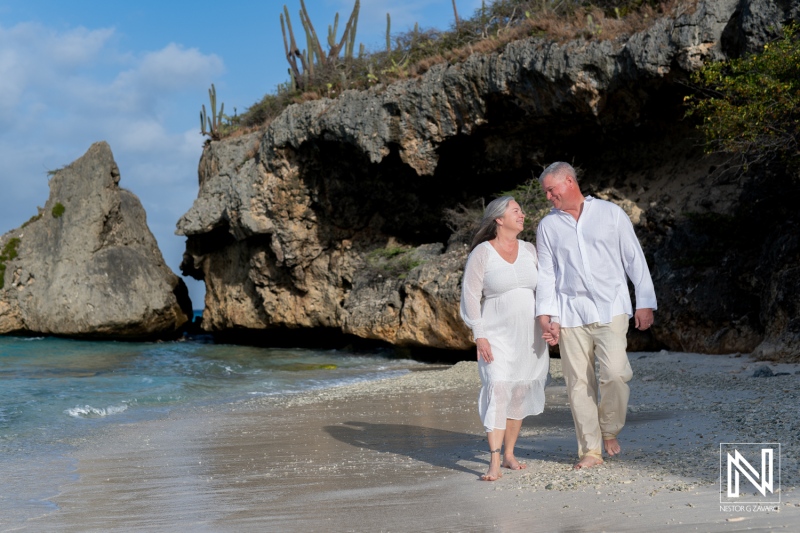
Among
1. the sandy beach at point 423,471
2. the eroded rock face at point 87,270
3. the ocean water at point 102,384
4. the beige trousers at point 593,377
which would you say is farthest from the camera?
the eroded rock face at point 87,270

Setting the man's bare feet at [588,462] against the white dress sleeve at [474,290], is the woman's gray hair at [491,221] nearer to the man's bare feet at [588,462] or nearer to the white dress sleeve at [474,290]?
the white dress sleeve at [474,290]

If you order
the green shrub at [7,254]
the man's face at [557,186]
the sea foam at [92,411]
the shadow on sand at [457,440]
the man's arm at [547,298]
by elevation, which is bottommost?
the sea foam at [92,411]

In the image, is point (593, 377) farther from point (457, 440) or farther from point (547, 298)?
point (457, 440)

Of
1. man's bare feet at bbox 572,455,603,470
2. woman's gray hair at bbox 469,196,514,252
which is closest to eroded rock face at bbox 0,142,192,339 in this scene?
woman's gray hair at bbox 469,196,514,252

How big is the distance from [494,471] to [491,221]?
1.65 metres

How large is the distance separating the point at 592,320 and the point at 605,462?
3.00 feet

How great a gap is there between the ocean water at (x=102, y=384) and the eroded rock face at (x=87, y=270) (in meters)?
1.01

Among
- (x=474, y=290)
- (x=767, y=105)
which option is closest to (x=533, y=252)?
(x=474, y=290)

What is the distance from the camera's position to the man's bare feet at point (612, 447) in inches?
202

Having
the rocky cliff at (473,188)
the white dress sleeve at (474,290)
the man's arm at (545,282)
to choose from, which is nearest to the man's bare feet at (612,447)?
the man's arm at (545,282)

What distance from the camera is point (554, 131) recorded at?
17.0 metres

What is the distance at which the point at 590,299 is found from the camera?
5.04m

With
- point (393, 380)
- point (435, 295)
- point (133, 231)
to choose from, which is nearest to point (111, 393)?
point (393, 380)

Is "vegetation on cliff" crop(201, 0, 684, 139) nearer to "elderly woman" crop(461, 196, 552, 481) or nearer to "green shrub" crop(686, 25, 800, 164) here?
"green shrub" crop(686, 25, 800, 164)
